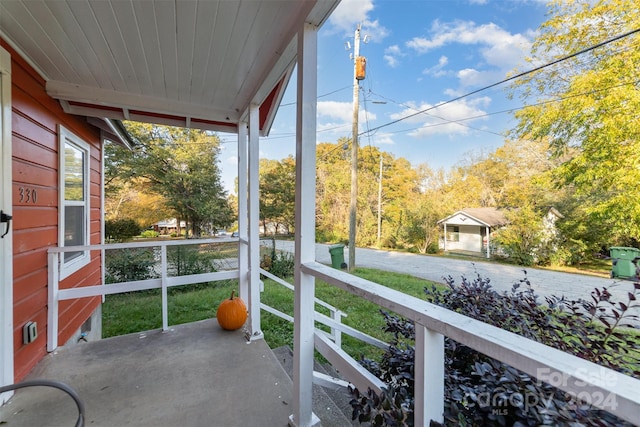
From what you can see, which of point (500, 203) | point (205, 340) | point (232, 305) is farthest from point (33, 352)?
point (500, 203)

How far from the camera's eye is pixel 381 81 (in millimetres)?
8930

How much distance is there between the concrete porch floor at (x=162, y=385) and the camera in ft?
5.07

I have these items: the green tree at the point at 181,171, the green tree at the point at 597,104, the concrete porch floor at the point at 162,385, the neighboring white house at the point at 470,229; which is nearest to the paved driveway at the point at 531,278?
the green tree at the point at 597,104

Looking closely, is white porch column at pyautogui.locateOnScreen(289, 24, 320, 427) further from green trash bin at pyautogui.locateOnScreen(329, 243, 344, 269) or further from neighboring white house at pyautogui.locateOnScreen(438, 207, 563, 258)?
neighboring white house at pyautogui.locateOnScreen(438, 207, 563, 258)

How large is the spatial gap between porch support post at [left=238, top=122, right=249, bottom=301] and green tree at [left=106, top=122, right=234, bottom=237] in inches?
312

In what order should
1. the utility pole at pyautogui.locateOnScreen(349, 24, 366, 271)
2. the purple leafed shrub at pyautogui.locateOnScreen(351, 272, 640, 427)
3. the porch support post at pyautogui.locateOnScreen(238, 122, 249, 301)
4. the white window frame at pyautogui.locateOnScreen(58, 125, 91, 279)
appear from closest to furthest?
the purple leafed shrub at pyautogui.locateOnScreen(351, 272, 640, 427), the white window frame at pyautogui.locateOnScreen(58, 125, 91, 279), the porch support post at pyautogui.locateOnScreen(238, 122, 249, 301), the utility pole at pyautogui.locateOnScreen(349, 24, 366, 271)

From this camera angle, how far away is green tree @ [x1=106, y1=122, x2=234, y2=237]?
9.69 m

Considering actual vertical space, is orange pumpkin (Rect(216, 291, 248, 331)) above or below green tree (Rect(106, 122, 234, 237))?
below

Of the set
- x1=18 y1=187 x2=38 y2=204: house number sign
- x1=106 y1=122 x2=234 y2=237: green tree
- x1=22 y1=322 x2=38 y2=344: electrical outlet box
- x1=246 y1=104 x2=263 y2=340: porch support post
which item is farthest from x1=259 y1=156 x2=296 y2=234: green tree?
x1=22 y1=322 x2=38 y2=344: electrical outlet box

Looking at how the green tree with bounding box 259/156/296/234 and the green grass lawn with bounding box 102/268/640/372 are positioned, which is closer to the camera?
the green grass lawn with bounding box 102/268/640/372

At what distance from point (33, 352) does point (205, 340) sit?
47.0 inches

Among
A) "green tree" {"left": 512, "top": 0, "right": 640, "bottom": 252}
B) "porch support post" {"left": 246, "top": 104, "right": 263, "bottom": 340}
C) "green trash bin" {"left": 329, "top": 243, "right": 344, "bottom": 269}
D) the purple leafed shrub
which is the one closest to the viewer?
the purple leafed shrub

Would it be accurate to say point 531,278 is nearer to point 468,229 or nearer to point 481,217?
point 481,217

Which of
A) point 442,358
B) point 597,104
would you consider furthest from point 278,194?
point 442,358
